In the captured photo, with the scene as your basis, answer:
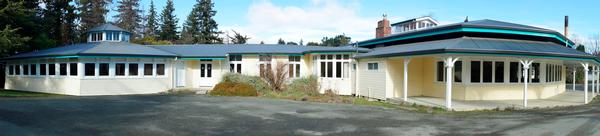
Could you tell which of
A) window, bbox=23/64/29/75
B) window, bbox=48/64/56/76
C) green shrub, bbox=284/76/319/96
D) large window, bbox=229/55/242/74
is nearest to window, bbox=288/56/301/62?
green shrub, bbox=284/76/319/96

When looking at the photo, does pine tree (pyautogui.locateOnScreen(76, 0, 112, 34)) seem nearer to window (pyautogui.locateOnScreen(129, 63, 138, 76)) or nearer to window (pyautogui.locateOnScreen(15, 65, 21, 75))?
window (pyautogui.locateOnScreen(15, 65, 21, 75))

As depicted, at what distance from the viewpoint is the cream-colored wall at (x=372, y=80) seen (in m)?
18.9

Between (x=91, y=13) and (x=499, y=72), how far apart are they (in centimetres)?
4785

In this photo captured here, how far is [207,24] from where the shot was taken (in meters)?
57.2

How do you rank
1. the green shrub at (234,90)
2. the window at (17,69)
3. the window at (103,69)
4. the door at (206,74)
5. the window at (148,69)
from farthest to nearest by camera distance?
1. the door at (206,74)
2. the window at (17,69)
3. the window at (148,69)
4. the window at (103,69)
5. the green shrub at (234,90)

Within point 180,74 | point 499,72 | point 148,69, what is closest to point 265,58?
point 180,74

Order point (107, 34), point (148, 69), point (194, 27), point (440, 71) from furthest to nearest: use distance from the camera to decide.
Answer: point (194, 27) → point (107, 34) → point (148, 69) → point (440, 71)

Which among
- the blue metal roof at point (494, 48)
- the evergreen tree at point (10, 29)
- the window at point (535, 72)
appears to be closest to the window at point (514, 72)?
the blue metal roof at point (494, 48)

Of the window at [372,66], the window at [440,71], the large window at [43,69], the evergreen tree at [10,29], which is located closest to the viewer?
the window at [440,71]

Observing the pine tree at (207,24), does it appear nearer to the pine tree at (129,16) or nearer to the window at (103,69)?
the pine tree at (129,16)

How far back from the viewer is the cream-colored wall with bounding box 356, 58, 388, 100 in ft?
62.1

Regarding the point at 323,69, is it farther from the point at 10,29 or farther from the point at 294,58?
the point at 10,29

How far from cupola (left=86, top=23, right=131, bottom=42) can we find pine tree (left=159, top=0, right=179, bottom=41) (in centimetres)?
3445

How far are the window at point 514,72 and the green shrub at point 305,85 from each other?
30.9 feet
